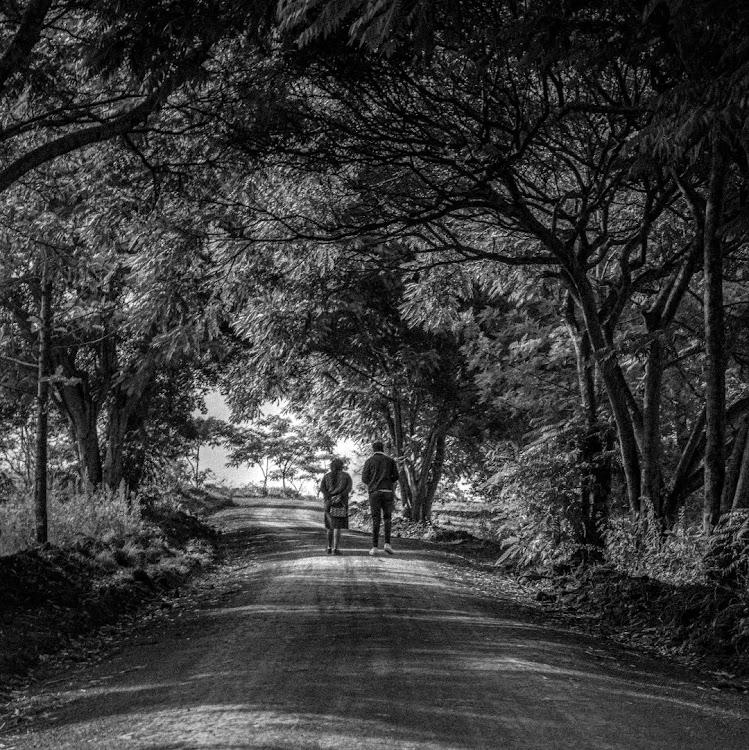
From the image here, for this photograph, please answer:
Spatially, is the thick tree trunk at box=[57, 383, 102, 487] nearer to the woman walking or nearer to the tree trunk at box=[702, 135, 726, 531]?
the woman walking

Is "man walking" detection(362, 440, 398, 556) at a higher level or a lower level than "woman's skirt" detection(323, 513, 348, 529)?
higher

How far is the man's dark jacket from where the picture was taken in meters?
17.4

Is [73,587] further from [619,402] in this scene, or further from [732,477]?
[732,477]

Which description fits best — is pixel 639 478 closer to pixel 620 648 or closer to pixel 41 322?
pixel 620 648

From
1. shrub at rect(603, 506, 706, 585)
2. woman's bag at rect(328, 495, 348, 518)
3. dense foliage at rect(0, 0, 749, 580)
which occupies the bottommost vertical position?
shrub at rect(603, 506, 706, 585)

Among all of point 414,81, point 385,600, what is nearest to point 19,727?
point 385,600

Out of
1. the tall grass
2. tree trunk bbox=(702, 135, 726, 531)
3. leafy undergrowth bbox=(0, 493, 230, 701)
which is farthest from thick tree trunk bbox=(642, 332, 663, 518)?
the tall grass

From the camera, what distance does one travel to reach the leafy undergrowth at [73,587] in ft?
30.3

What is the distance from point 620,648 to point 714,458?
9.71 ft

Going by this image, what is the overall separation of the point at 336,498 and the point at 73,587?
255 inches

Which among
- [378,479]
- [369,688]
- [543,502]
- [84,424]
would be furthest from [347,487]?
[369,688]

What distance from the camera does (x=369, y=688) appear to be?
22.0ft

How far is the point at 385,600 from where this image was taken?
1174 centimetres

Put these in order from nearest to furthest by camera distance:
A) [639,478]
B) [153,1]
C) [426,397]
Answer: [153,1] → [639,478] → [426,397]
